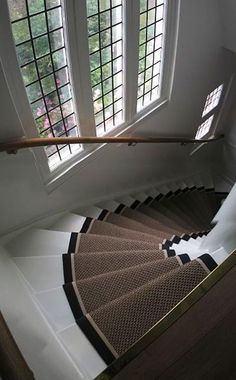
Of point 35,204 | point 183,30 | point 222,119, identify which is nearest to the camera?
point 35,204

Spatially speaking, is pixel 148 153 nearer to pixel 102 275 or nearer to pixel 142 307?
pixel 102 275

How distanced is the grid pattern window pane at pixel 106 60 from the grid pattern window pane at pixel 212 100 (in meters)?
2.76

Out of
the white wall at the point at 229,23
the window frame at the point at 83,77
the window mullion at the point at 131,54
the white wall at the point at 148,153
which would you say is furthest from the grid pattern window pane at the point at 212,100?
the window mullion at the point at 131,54

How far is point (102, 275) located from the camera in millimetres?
2668

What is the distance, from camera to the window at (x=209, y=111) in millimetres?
6310

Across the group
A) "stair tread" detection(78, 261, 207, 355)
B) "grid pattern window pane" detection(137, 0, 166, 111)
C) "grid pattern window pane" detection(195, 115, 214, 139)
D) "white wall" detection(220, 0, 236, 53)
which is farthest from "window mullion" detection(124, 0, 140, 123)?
"grid pattern window pane" detection(195, 115, 214, 139)

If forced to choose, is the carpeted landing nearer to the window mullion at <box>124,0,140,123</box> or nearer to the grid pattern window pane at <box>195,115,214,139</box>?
the window mullion at <box>124,0,140,123</box>

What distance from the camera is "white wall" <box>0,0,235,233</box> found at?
2885 millimetres

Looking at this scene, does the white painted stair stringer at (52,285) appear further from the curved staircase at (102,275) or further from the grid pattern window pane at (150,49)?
the grid pattern window pane at (150,49)

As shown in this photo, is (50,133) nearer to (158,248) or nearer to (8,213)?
(8,213)

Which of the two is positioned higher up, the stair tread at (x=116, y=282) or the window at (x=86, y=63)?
the window at (x=86, y=63)

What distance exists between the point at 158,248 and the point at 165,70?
2400 mm

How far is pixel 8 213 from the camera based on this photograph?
2941 mm

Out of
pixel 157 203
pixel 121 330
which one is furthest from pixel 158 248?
pixel 157 203
